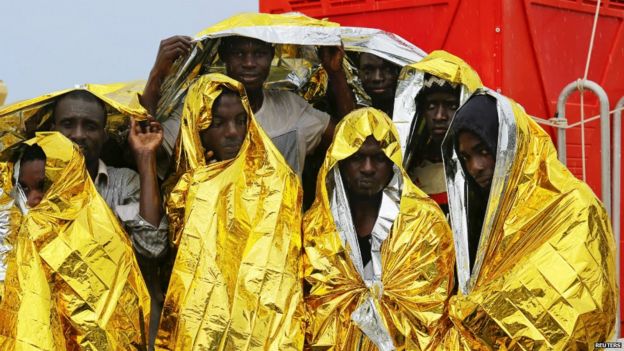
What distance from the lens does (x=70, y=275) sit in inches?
181

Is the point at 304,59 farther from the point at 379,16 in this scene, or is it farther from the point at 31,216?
the point at 31,216

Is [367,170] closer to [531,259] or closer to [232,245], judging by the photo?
[232,245]

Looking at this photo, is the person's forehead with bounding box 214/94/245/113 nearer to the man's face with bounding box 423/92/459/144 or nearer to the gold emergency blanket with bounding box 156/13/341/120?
the gold emergency blanket with bounding box 156/13/341/120

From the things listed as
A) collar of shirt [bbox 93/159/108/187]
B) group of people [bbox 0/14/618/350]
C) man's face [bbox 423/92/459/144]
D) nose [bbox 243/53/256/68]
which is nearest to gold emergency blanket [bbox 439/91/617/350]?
group of people [bbox 0/14/618/350]

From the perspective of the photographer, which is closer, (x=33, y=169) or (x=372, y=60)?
(x=33, y=169)

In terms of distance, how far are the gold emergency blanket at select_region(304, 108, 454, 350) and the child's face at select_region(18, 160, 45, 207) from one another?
2.97 feet

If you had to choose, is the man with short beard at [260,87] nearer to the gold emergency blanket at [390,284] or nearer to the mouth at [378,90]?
the mouth at [378,90]

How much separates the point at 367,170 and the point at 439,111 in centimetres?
57

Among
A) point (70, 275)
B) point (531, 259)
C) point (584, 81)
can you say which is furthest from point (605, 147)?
point (70, 275)

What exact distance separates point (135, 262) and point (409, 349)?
949mm

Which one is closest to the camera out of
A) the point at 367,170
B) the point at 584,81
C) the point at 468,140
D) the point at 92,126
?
the point at 468,140

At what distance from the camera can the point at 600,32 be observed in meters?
6.07

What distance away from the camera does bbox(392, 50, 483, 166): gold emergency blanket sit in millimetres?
5258

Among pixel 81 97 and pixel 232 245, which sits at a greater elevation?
pixel 81 97
